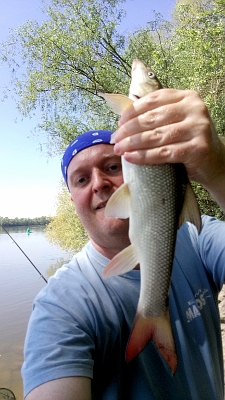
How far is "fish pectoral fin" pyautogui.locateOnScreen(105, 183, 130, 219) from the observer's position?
140 centimetres

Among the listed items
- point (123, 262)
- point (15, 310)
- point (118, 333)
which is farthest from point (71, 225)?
point (123, 262)

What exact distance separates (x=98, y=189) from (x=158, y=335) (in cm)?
88

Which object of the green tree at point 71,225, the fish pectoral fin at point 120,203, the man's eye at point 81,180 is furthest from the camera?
the green tree at point 71,225

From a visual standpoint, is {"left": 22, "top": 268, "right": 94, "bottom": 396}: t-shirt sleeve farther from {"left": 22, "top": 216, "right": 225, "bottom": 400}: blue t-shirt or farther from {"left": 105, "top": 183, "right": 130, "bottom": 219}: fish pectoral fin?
{"left": 105, "top": 183, "right": 130, "bottom": 219}: fish pectoral fin

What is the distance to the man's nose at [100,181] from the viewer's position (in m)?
2.05

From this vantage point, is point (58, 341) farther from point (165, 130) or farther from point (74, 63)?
point (74, 63)

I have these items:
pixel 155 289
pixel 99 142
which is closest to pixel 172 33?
pixel 99 142

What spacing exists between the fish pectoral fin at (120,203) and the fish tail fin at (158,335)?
413mm

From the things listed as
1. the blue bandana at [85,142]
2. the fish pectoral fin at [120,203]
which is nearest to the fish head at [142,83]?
the fish pectoral fin at [120,203]

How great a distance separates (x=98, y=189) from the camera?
2051mm

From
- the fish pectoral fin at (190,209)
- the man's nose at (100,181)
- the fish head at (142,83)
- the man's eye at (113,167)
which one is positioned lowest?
the fish pectoral fin at (190,209)

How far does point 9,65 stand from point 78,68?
132 inches

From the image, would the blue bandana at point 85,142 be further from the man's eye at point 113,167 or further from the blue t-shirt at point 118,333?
the blue t-shirt at point 118,333

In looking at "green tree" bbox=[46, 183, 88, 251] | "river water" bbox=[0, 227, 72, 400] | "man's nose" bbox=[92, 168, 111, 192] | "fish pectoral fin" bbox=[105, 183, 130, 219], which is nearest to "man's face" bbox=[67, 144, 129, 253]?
"man's nose" bbox=[92, 168, 111, 192]
